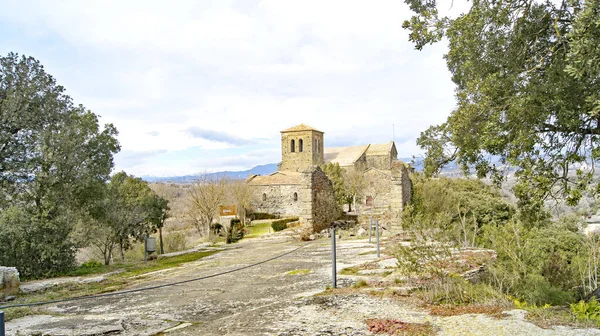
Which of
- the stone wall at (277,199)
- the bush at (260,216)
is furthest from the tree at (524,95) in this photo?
the stone wall at (277,199)

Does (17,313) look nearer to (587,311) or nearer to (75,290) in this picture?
(75,290)

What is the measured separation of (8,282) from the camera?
393 inches

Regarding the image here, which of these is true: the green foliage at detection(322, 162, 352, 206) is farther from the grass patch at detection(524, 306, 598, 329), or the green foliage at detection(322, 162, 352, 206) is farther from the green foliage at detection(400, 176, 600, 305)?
the grass patch at detection(524, 306, 598, 329)

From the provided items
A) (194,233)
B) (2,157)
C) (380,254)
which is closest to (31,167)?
(2,157)

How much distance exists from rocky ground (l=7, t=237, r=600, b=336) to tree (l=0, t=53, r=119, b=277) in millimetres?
5881

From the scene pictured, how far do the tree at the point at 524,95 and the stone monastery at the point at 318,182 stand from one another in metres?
10.4

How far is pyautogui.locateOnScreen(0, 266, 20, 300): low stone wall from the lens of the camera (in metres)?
9.84

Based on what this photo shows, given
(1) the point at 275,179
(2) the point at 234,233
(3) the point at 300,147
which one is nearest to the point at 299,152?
(3) the point at 300,147

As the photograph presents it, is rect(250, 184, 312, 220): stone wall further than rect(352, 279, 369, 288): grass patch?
Yes

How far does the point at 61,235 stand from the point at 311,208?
28.4 feet

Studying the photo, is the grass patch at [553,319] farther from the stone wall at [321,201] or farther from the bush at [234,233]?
the bush at [234,233]

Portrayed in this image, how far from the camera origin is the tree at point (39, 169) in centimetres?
1295

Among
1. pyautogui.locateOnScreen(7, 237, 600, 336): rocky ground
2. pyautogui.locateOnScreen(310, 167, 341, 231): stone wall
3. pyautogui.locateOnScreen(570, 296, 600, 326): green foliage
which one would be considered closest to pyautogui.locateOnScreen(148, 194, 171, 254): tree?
pyautogui.locateOnScreen(310, 167, 341, 231): stone wall

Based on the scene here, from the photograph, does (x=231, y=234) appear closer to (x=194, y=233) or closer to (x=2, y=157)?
(x=2, y=157)
